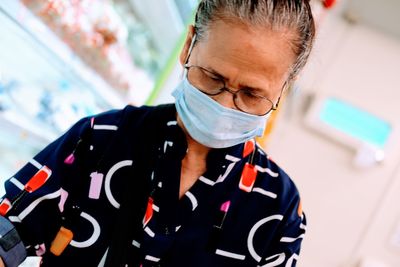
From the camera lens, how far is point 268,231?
98 cm

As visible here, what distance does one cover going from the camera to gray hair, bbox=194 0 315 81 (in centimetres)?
81

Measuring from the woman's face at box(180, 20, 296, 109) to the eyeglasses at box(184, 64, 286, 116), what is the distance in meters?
0.01

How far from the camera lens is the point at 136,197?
917 mm

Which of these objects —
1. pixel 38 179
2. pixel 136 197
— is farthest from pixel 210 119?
pixel 38 179

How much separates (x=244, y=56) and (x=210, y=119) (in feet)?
0.57

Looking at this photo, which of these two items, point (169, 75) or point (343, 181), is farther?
point (343, 181)

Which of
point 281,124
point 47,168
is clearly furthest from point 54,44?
point 281,124

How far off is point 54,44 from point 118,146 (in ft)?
1.93

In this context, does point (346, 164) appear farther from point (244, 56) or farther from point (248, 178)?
point (244, 56)

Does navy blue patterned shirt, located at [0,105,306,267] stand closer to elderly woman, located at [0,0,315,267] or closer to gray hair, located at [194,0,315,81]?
elderly woman, located at [0,0,315,267]

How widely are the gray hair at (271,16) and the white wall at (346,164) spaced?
214 cm

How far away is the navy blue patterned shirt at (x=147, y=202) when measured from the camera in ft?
2.90

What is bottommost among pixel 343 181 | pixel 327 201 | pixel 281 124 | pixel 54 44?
pixel 327 201

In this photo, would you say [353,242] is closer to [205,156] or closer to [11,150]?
[205,156]
